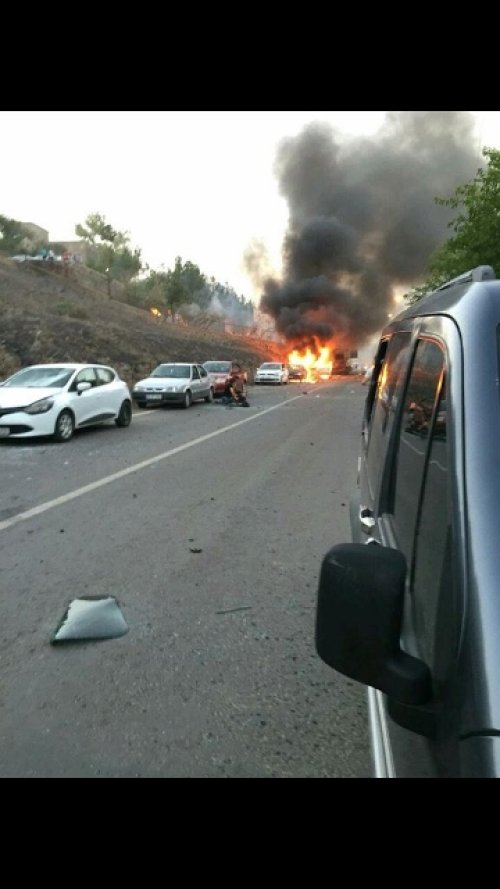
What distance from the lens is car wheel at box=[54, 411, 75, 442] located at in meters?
11.2

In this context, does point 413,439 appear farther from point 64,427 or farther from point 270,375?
point 270,375

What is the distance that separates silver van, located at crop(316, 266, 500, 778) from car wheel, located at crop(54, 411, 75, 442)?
33.6 feet

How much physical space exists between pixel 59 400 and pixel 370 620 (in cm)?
1076

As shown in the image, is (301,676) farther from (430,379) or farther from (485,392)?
(485,392)

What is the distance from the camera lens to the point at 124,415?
13.7 m

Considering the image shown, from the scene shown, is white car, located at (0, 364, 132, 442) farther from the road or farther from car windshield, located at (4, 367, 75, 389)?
the road

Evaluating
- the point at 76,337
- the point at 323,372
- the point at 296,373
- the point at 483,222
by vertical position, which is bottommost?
the point at 323,372

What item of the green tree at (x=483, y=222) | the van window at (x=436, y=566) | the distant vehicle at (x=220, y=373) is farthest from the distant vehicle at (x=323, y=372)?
the van window at (x=436, y=566)

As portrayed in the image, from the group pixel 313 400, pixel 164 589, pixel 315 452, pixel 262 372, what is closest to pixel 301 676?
pixel 164 589

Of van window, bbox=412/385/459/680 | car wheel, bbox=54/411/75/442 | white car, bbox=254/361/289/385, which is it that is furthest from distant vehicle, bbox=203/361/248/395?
van window, bbox=412/385/459/680

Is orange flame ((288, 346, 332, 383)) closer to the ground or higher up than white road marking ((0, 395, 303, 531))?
higher up

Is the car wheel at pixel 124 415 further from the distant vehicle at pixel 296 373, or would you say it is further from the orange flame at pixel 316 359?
the orange flame at pixel 316 359

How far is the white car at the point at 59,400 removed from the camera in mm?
10820

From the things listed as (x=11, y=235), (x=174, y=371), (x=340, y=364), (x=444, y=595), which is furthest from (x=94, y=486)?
(x=11, y=235)
